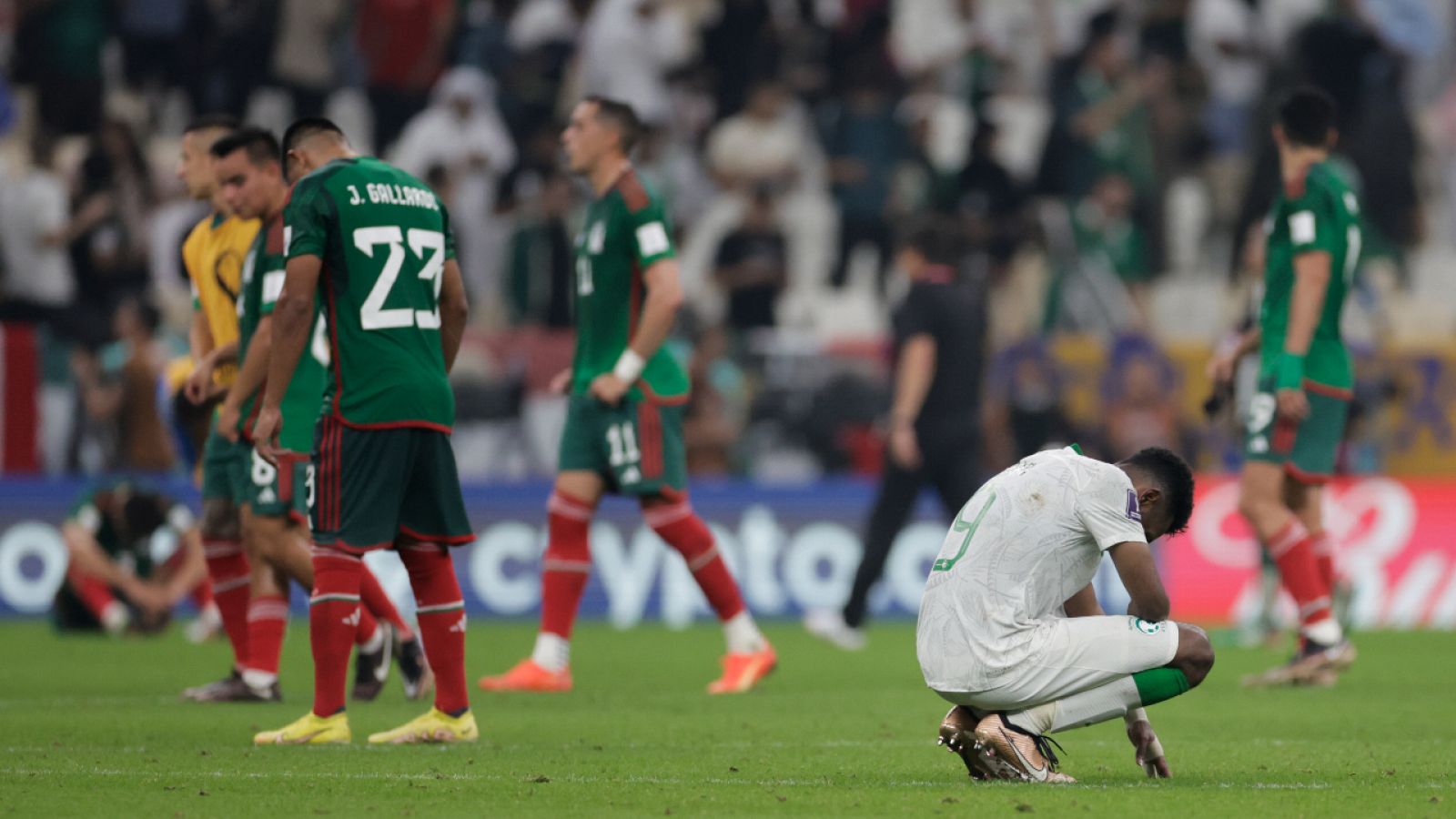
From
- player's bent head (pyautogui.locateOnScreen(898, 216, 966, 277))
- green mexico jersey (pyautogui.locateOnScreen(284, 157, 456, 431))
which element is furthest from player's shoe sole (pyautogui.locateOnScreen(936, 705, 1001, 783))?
player's bent head (pyautogui.locateOnScreen(898, 216, 966, 277))

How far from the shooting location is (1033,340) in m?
18.0

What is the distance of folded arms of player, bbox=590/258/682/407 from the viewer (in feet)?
35.7

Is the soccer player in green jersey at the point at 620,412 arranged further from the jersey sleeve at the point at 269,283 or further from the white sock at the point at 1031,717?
the white sock at the point at 1031,717

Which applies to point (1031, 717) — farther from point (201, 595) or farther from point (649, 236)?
point (201, 595)

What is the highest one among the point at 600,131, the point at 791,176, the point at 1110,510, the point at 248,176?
the point at 791,176

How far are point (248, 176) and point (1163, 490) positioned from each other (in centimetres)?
468

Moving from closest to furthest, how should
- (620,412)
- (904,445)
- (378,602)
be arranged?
(378,602) < (620,412) < (904,445)

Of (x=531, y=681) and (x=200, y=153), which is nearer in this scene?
(x=200, y=153)

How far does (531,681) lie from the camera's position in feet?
35.6

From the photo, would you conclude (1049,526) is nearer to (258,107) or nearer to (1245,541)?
(1245,541)

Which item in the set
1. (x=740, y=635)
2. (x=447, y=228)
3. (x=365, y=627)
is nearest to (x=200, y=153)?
(x=365, y=627)

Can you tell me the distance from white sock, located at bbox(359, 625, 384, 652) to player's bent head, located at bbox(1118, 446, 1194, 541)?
14.2ft

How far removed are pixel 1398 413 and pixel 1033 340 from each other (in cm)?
297

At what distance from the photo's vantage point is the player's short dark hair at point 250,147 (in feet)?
32.6
